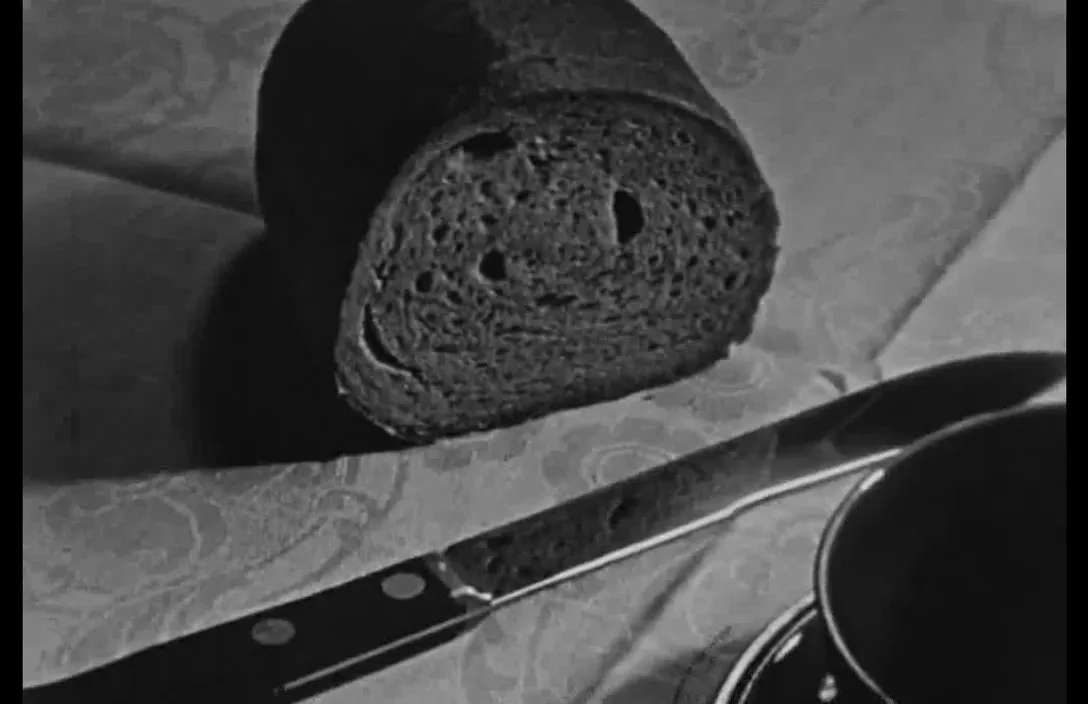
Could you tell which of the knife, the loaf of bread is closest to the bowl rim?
the knife

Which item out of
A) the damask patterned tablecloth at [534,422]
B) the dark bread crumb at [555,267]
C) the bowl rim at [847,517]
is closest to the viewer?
the bowl rim at [847,517]

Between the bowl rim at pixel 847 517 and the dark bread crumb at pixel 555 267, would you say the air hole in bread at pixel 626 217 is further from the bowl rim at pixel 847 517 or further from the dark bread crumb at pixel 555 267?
the bowl rim at pixel 847 517

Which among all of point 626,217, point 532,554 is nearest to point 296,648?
point 532,554

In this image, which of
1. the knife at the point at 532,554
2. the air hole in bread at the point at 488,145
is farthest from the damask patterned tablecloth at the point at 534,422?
the air hole in bread at the point at 488,145

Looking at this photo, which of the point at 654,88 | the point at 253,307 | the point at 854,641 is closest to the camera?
Result: the point at 854,641

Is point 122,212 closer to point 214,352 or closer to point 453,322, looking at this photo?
point 214,352

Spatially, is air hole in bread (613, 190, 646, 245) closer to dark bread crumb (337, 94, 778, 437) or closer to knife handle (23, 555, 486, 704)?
dark bread crumb (337, 94, 778, 437)

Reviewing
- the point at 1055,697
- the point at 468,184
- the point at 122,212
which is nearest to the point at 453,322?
the point at 468,184
